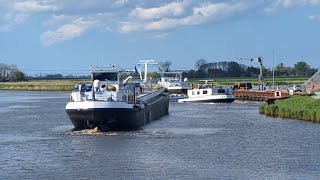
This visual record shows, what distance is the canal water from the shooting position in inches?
1271

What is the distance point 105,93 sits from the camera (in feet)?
161

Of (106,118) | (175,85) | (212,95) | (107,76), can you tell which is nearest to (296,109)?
(107,76)

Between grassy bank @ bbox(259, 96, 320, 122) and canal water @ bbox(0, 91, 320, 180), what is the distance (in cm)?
215

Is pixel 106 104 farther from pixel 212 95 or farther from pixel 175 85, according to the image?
pixel 175 85

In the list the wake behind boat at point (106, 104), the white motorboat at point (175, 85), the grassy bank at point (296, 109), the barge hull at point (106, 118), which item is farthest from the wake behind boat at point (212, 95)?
the barge hull at point (106, 118)

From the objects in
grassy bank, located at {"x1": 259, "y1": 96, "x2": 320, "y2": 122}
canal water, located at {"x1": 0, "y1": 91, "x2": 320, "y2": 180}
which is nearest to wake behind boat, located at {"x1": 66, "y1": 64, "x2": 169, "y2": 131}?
canal water, located at {"x1": 0, "y1": 91, "x2": 320, "y2": 180}

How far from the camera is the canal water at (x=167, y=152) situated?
32281mm

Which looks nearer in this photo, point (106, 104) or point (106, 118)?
point (106, 104)

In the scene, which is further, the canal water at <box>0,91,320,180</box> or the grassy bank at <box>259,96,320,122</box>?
the grassy bank at <box>259,96,320,122</box>

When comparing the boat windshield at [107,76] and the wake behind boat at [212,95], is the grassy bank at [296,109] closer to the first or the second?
the boat windshield at [107,76]

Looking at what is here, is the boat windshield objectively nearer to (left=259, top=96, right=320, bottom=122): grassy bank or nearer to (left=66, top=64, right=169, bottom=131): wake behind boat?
(left=66, top=64, right=169, bottom=131): wake behind boat

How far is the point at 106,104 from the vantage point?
47219 mm

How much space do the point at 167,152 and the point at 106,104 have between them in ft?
31.2

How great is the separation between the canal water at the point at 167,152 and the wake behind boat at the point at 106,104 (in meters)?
1.06
